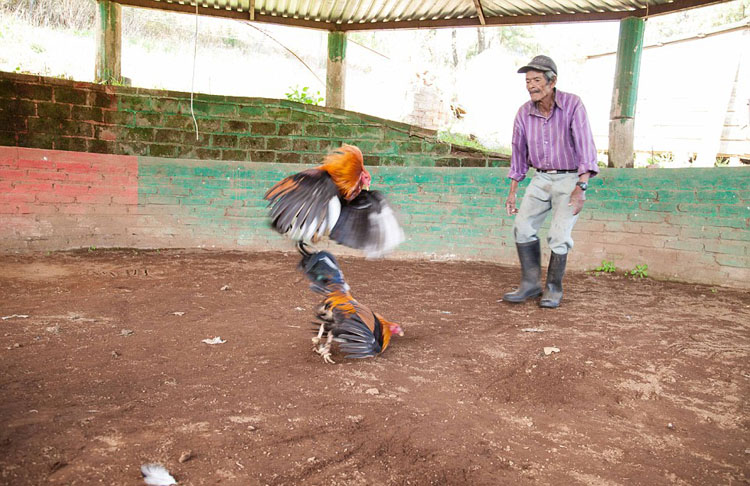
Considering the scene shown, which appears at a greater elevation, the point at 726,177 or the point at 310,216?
the point at 726,177

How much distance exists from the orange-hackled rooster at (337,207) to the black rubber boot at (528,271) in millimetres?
1992

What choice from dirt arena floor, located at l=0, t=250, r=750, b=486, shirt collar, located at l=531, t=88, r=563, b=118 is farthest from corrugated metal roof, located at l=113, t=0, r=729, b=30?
dirt arena floor, located at l=0, t=250, r=750, b=486

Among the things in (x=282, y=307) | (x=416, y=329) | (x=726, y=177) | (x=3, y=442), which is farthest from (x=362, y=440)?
(x=726, y=177)

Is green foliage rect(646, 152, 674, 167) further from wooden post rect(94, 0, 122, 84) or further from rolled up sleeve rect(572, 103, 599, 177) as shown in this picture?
wooden post rect(94, 0, 122, 84)

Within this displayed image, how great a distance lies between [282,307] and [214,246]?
10.3 ft

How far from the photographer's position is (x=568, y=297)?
5160 millimetres

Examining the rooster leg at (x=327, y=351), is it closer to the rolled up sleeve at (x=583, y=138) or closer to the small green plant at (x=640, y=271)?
the rolled up sleeve at (x=583, y=138)

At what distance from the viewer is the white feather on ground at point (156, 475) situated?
6.24ft

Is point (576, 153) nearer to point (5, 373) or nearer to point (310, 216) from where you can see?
point (310, 216)

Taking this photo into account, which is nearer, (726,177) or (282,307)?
(282,307)

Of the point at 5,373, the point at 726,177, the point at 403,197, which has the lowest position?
the point at 5,373

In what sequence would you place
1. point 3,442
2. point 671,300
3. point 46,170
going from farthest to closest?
point 46,170, point 671,300, point 3,442

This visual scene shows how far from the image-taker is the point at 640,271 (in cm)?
621

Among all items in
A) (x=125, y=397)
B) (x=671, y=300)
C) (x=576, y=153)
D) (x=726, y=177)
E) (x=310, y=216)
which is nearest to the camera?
(x=125, y=397)
